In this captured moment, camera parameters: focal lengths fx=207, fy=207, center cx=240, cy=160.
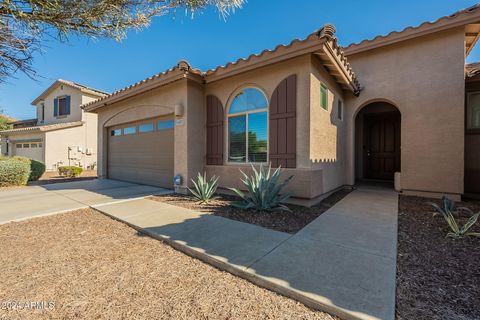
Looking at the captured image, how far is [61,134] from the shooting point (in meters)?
16.7

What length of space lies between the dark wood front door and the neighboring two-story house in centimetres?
2077

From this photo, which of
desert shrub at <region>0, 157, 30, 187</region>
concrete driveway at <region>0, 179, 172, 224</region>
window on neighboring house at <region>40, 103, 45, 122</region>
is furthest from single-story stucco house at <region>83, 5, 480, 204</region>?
window on neighboring house at <region>40, 103, 45, 122</region>

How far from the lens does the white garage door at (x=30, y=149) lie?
16.8 m

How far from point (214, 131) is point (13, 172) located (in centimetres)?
898

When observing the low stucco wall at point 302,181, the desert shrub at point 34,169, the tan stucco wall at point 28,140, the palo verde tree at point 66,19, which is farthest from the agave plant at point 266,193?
the tan stucco wall at point 28,140

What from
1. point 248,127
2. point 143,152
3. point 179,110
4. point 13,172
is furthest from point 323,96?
point 13,172

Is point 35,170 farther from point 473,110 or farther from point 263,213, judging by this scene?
point 473,110

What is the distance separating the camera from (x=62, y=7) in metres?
3.26

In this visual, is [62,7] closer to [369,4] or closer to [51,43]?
[51,43]

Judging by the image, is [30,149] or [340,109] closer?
[340,109]

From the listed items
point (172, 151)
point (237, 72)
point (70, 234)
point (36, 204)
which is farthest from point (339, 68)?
point (36, 204)

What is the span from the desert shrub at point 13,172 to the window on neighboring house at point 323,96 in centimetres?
1232

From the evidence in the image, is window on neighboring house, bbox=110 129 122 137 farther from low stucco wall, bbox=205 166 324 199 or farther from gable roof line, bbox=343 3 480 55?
gable roof line, bbox=343 3 480 55

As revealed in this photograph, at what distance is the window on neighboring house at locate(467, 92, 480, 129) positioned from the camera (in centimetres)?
662
